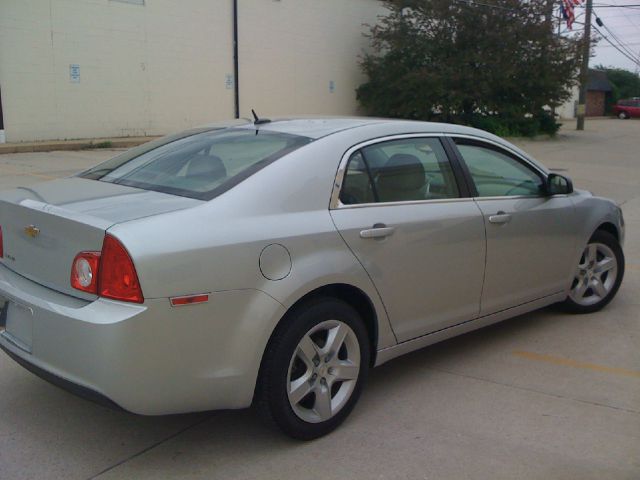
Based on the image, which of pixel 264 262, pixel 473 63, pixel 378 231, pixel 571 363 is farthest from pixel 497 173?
pixel 473 63

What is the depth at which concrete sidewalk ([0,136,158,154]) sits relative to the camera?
643 inches

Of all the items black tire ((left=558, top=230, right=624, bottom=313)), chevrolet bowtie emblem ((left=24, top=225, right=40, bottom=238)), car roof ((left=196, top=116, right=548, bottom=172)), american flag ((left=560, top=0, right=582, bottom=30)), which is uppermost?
american flag ((left=560, top=0, right=582, bottom=30))

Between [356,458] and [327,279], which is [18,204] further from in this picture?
[356,458]

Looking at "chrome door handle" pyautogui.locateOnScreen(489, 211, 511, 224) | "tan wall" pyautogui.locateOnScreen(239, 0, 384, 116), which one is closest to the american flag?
"tan wall" pyautogui.locateOnScreen(239, 0, 384, 116)

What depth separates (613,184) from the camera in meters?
14.6

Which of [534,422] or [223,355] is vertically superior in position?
[223,355]

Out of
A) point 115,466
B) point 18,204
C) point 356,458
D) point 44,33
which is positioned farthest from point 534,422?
point 44,33

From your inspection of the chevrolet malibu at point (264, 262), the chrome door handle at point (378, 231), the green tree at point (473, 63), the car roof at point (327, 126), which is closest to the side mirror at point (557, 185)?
the chevrolet malibu at point (264, 262)

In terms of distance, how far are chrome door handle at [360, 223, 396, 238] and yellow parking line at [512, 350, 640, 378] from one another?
1621 mm

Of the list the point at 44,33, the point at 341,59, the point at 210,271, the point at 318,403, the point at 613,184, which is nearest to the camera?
the point at 210,271

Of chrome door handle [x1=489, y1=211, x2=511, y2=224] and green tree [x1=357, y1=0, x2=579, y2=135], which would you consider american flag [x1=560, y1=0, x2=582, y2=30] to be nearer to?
green tree [x1=357, y1=0, x2=579, y2=135]

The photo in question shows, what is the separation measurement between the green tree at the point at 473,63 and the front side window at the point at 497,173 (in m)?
20.7

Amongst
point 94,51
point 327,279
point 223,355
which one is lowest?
point 223,355

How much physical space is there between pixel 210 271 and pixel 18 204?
4.02 ft
